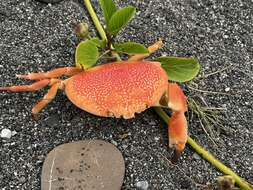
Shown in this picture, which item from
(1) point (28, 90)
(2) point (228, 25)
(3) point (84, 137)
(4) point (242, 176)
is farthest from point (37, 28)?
(4) point (242, 176)

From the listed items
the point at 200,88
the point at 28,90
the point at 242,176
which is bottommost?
the point at 242,176

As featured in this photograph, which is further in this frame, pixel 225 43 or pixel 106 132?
pixel 225 43

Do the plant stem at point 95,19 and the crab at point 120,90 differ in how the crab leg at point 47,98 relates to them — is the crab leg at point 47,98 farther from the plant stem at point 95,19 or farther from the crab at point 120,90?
the plant stem at point 95,19

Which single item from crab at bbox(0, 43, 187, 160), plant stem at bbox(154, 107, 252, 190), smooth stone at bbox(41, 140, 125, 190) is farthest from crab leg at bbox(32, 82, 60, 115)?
plant stem at bbox(154, 107, 252, 190)

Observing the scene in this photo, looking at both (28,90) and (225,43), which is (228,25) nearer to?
(225,43)

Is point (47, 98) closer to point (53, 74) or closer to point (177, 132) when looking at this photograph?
point (53, 74)

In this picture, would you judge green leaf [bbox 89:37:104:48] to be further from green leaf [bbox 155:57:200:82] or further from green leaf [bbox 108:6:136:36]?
green leaf [bbox 155:57:200:82]

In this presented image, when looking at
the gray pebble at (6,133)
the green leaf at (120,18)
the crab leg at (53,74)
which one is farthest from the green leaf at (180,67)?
the gray pebble at (6,133)
